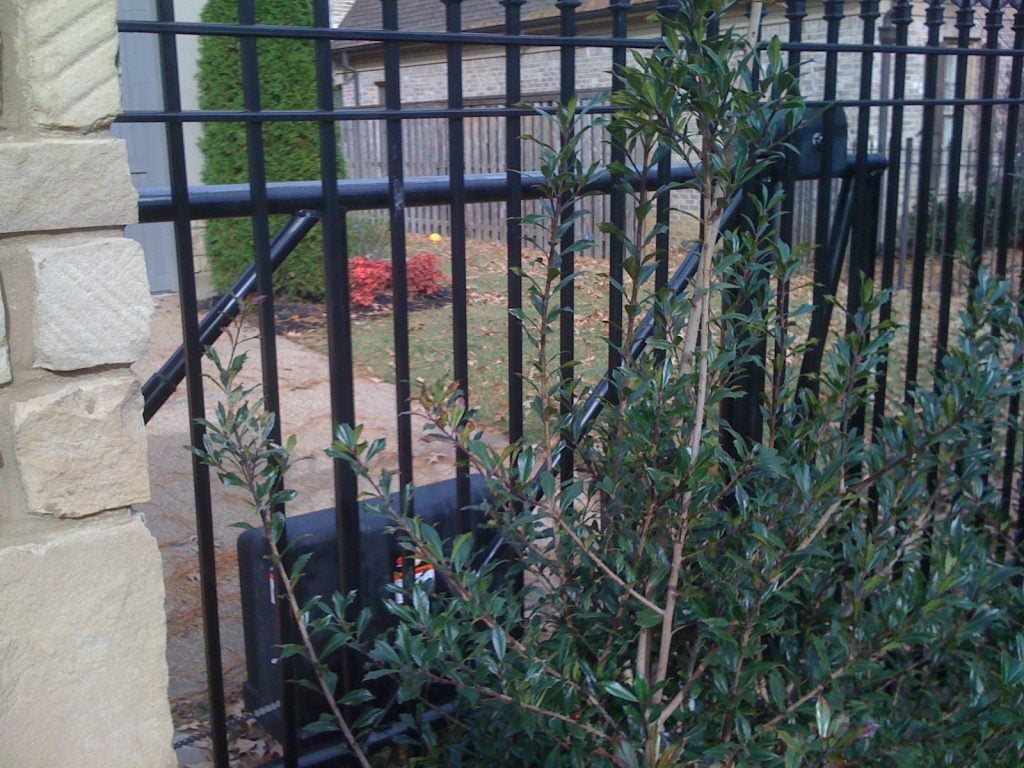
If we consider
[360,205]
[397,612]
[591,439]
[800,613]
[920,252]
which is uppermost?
[360,205]

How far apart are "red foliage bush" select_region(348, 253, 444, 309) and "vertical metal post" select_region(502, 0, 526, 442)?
7.64m

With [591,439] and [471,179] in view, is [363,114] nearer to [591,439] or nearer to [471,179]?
[471,179]

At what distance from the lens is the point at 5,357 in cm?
149

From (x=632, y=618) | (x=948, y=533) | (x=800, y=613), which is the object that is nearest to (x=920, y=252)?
(x=948, y=533)

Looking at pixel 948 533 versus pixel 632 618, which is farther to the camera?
pixel 948 533

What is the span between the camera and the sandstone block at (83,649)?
1535 millimetres

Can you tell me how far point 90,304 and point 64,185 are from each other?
0.54 feet

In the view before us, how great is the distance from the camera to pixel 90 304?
5.00 feet

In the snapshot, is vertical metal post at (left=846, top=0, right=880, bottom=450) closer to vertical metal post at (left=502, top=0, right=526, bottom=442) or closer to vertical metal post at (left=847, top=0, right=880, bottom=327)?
vertical metal post at (left=847, top=0, right=880, bottom=327)

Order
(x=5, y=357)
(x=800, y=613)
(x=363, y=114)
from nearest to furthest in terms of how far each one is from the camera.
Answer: (x=5, y=357), (x=363, y=114), (x=800, y=613)

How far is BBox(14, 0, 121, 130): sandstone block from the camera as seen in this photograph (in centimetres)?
146

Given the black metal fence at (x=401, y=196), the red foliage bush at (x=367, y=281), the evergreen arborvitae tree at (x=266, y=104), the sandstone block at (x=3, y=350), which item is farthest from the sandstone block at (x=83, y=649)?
the red foliage bush at (x=367, y=281)

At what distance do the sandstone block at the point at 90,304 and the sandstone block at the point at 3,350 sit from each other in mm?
38

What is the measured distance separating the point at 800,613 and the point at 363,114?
1.28m
